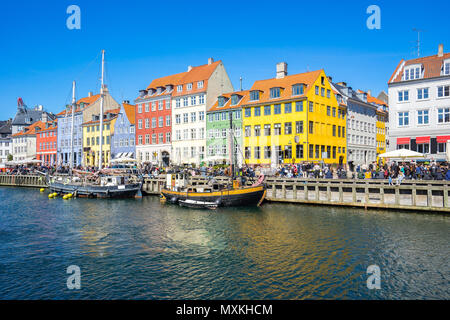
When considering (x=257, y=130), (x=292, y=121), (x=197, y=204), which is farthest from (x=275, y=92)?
(x=197, y=204)

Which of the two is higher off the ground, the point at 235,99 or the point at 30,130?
the point at 235,99

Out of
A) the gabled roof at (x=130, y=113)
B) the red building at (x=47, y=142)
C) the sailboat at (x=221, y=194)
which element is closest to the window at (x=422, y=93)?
the sailboat at (x=221, y=194)

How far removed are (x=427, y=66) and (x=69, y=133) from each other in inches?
2978

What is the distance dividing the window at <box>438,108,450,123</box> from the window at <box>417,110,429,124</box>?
140 cm

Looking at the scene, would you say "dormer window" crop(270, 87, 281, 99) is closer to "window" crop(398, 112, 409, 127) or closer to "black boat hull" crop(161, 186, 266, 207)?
"window" crop(398, 112, 409, 127)

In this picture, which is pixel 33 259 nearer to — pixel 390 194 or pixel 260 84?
pixel 390 194

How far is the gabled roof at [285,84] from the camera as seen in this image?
54.0 meters

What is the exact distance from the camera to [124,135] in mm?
77250

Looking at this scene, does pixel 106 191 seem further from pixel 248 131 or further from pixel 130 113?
pixel 130 113

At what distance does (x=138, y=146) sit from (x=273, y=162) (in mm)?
32482

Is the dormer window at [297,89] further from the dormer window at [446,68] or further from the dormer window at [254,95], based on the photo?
the dormer window at [446,68]

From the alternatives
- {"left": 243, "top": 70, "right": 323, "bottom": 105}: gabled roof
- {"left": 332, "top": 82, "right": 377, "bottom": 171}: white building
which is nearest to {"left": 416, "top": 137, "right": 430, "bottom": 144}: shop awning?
{"left": 332, "top": 82, "right": 377, "bottom": 171}: white building

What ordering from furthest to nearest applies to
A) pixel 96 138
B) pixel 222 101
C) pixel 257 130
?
pixel 96 138 < pixel 222 101 < pixel 257 130
